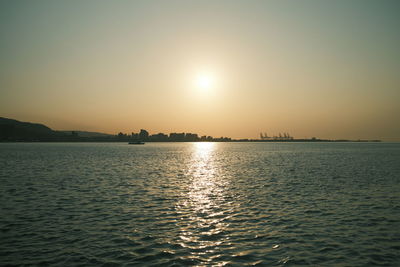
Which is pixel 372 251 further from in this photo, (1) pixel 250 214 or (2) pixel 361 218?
(1) pixel 250 214

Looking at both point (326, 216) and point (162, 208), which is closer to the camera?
point (326, 216)

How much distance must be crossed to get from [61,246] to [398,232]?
79.6 ft

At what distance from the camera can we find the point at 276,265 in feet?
52.7

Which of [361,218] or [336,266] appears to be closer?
[336,266]

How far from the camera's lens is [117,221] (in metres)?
25.3

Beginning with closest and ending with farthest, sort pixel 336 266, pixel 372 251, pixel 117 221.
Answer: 1. pixel 336 266
2. pixel 372 251
3. pixel 117 221

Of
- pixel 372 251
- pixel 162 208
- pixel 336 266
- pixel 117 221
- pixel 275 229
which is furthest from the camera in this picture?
pixel 162 208

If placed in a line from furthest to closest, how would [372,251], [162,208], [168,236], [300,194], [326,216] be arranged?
[300,194]
[162,208]
[326,216]
[168,236]
[372,251]

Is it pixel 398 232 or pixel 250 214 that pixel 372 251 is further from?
pixel 250 214

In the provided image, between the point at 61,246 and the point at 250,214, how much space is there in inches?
648

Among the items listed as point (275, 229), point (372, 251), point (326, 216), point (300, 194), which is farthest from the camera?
point (300, 194)

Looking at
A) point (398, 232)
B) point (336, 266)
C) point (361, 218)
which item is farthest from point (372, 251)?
point (361, 218)

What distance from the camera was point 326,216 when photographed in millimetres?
27203

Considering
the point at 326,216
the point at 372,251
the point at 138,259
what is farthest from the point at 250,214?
the point at 138,259
